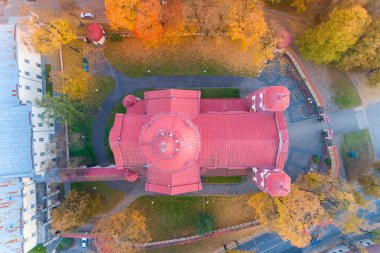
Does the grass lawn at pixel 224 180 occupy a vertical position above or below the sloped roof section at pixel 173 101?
below

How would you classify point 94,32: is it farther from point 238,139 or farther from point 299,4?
point 299,4

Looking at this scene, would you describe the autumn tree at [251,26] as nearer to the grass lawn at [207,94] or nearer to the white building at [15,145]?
the grass lawn at [207,94]

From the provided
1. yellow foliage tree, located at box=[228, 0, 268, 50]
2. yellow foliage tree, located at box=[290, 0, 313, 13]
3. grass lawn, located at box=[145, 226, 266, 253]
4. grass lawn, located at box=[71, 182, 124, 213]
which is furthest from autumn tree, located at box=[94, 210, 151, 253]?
yellow foliage tree, located at box=[290, 0, 313, 13]

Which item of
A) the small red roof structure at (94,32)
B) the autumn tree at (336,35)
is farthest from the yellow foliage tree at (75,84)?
the autumn tree at (336,35)

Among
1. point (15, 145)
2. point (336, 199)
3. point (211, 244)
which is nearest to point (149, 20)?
point (15, 145)

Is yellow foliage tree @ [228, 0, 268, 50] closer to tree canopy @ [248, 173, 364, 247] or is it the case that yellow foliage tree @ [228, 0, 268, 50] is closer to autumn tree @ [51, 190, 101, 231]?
tree canopy @ [248, 173, 364, 247]

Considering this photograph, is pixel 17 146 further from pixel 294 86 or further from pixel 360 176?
pixel 360 176
